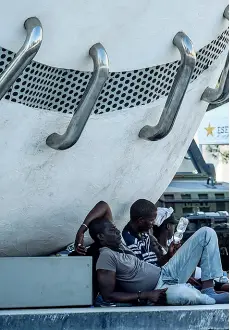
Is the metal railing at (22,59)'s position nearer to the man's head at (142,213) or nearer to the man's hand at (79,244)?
the man's hand at (79,244)

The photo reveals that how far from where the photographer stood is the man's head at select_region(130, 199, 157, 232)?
183 inches

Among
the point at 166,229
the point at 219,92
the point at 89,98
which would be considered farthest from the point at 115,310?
the point at 166,229

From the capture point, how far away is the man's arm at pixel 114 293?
4.45 meters

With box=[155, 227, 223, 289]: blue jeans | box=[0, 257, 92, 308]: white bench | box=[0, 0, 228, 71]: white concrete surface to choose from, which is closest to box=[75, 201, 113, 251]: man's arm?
box=[0, 257, 92, 308]: white bench

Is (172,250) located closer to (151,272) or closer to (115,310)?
(151,272)

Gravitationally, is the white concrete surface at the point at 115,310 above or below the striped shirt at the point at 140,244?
below

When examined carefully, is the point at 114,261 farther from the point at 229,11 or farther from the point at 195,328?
the point at 229,11

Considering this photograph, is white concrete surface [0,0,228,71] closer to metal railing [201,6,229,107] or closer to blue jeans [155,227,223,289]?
metal railing [201,6,229,107]

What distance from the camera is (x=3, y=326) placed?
386 centimetres

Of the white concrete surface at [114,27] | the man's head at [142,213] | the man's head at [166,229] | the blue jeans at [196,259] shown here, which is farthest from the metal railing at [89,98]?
the man's head at [166,229]

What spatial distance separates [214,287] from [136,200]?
0.75 meters

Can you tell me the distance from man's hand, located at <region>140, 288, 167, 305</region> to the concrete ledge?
252 millimetres

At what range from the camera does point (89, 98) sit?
383 cm

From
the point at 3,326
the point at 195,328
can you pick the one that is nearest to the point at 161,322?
the point at 195,328
